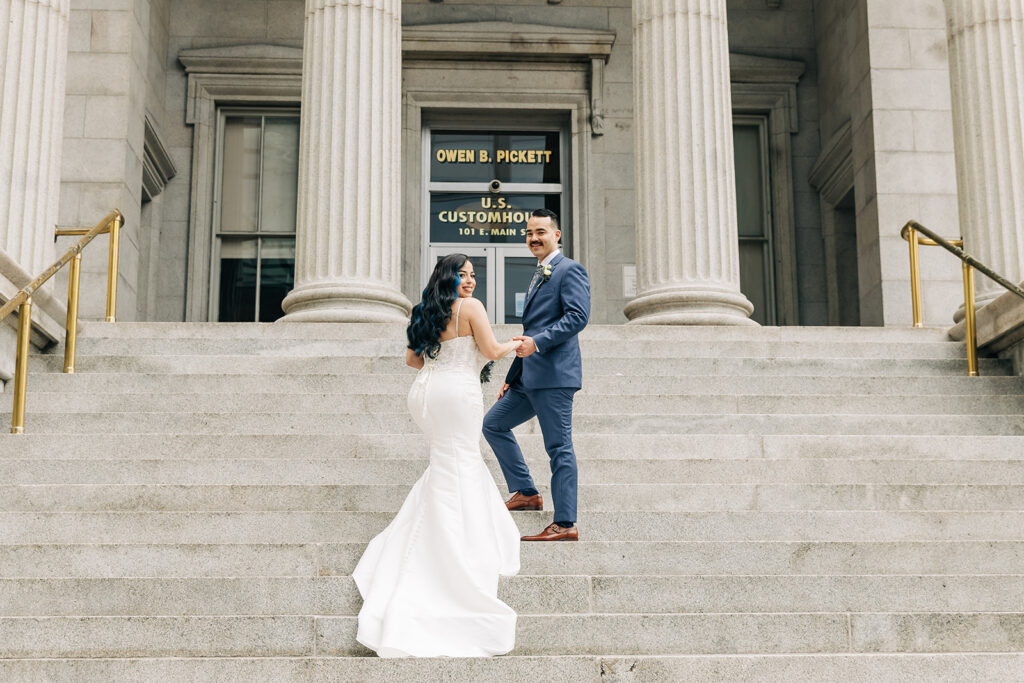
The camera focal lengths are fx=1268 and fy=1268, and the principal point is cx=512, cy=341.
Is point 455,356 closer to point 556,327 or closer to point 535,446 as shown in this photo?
point 556,327

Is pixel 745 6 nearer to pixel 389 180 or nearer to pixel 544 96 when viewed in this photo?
pixel 544 96

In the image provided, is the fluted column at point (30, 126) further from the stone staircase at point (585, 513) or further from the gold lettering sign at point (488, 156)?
the gold lettering sign at point (488, 156)

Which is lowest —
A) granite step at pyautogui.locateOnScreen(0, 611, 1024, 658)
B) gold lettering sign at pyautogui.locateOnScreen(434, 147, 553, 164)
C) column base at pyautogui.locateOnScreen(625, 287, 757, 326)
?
granite step at pyautogui.locateOnScreen(0, 611, 1024, 658)

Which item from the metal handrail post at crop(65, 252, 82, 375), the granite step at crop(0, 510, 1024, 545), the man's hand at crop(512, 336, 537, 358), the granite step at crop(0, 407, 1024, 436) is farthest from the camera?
the metal handrail post at crop(65, 252, 82, 375)

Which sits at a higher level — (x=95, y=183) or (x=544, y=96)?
(x=544, y=96)

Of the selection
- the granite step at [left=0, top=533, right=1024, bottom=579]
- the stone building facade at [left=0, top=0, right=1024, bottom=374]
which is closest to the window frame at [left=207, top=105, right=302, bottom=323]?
the stone building facade at [left=0, top=0, right=1024, bottom=374]

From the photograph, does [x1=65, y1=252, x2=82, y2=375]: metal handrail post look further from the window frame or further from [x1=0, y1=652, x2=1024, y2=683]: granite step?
the window frame

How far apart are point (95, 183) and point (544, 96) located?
6.67 meters

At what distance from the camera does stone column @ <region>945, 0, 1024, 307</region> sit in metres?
12.9

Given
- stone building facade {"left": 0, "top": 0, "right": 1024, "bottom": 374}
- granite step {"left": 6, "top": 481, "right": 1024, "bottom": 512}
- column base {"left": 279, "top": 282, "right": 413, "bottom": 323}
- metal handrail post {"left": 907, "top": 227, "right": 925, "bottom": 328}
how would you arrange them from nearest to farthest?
1. granite step {"left": 6, "top": 481, "right": 1024, "bottom": 512}
2. column base {"left": 279, "top": 282, "right": 413, "bottom": 323}
3. metal handrail post {"left": 907, "top": 227, "right": 925, "bottom": 328}
4. stone building facade {"left": 0, "top": 0, "right": 1024, "bottom": 374}

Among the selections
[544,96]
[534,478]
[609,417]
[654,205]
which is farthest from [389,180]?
[544,96]

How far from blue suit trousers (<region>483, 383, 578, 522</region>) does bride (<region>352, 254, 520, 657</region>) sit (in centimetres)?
40

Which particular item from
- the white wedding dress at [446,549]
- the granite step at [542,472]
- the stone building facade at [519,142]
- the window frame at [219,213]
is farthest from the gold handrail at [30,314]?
the window frame at [219,213]

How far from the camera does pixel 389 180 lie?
13047 millimetres
